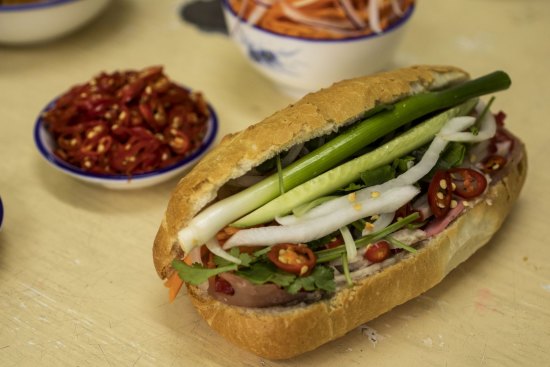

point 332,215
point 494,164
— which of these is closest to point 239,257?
point 332,215

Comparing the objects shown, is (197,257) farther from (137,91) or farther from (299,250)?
(137,91)

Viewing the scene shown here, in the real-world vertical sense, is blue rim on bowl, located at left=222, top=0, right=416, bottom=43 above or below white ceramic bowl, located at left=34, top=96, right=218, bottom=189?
above

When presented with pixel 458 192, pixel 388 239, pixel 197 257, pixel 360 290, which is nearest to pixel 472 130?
pixel 458 192

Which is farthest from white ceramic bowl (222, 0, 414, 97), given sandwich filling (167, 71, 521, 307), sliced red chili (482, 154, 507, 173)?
sliced red chili (482, 154, 507, 173)

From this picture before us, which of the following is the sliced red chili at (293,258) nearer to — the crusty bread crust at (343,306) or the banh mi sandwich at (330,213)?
the banh mi sandwich at (330,213)

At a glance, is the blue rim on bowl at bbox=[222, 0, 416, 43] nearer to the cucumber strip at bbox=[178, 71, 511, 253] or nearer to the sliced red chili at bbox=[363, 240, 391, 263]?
the cucumber strip at bbox=[178, 71, 511, 253]
